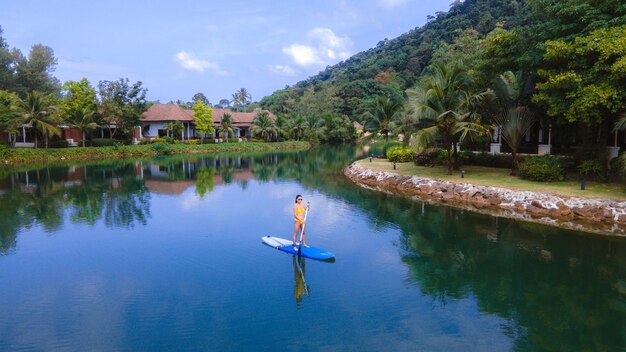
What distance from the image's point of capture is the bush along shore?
3850cm

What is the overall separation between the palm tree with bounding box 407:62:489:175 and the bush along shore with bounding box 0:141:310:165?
34.5 m

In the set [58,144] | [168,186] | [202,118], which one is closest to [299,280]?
[168,186]

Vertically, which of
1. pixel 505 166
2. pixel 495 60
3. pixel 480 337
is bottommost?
pixel 480 337

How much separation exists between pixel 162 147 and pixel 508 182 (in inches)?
1558

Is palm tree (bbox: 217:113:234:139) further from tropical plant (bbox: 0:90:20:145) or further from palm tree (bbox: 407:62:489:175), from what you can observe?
palm tree (bbox: 407:62:489:175)

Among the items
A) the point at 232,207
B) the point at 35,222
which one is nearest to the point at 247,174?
the point at 232,207

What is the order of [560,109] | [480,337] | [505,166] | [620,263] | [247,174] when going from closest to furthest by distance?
1. [480,337]
2. [620,263]
3. [560,109]
4. [505,166]
5. [247,174]

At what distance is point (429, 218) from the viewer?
16.9m

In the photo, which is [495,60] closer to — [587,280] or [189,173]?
[587,280]

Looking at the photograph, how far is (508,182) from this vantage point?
781 inches

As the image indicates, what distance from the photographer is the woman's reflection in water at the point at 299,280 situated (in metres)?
9.18

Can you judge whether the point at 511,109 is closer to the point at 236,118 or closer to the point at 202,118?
the point at 202,118

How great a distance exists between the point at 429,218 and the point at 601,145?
31.5 feet

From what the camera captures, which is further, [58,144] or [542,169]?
[58,144]
